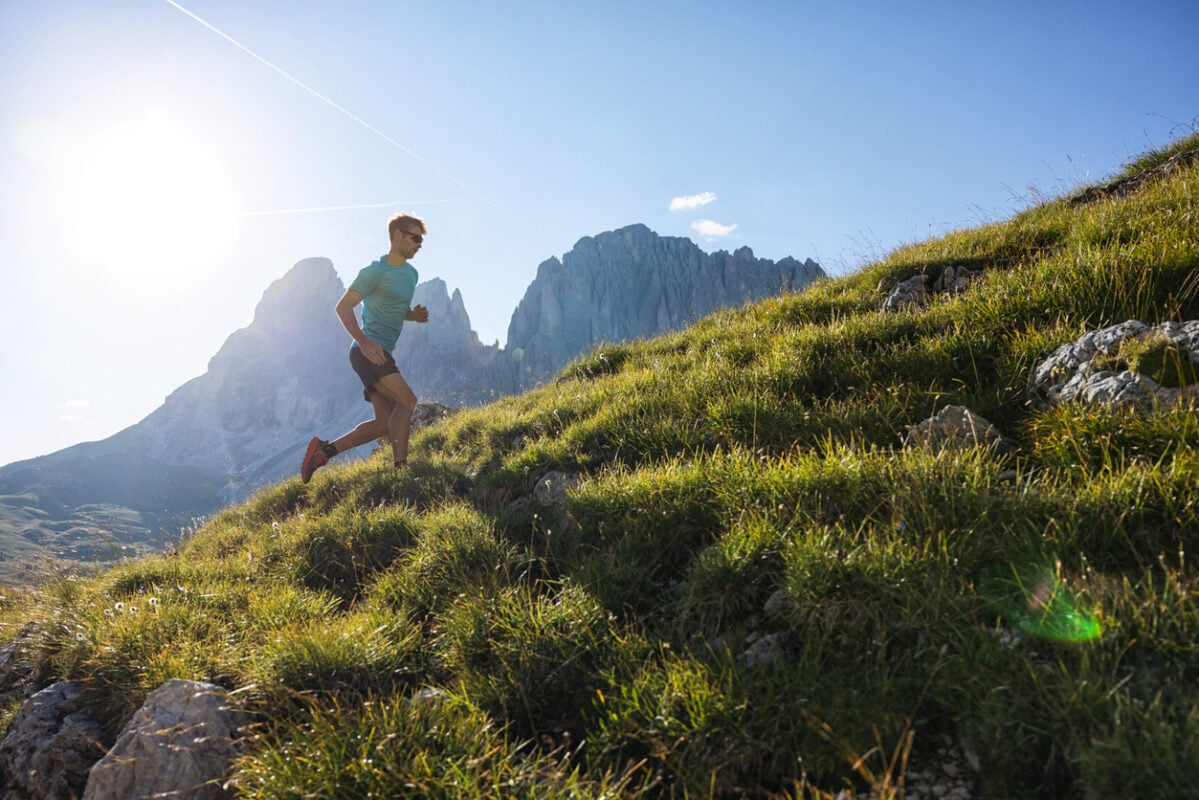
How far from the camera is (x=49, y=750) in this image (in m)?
3.47

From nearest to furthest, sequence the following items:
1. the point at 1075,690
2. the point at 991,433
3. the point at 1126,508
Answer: the point at 1075,690 → the point at 1126,508 → the point at 991,433

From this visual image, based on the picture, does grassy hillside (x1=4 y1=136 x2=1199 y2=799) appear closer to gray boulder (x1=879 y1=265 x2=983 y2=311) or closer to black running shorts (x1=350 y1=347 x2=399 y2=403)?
gray boulder (x1=879 y1=265 x2=983 y2=311)

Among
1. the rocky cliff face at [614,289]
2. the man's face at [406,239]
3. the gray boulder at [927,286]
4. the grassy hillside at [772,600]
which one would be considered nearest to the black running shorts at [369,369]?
the man's face at [406,239]

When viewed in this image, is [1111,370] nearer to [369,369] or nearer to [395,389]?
[395,389]

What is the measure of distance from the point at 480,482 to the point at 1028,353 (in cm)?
529

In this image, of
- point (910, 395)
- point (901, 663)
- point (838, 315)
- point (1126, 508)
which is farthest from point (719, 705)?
point (838, 315)

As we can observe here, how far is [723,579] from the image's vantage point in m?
3.11

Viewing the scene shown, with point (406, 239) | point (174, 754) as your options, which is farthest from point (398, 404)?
point (174, 754)

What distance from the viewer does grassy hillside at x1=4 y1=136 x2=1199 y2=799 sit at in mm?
2080

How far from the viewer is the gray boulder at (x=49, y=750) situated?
336cm

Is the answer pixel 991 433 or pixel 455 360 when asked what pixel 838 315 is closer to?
pixel 991 433

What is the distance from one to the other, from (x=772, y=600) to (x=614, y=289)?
13548cm

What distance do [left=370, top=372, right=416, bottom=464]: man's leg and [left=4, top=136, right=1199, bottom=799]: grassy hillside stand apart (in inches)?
88.4

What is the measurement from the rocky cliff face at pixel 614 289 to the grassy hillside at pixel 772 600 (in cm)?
11235
